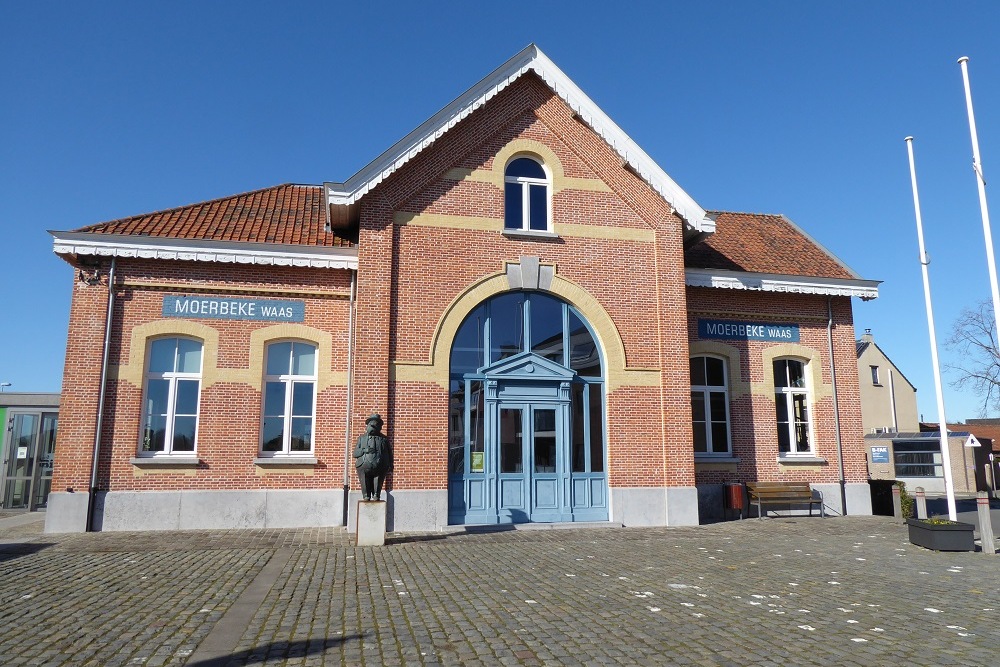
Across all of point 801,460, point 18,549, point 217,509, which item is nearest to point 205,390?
point 217,509

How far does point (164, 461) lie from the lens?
1309 centimetres

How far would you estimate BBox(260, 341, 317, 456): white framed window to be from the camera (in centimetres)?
1383

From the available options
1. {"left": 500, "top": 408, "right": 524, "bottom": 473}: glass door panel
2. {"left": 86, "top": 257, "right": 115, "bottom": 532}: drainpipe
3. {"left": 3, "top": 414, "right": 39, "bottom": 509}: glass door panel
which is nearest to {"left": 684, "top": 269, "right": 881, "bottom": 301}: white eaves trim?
{"left": 500, "top": 408, "right": 524, "bottom": 473}: glass door panel

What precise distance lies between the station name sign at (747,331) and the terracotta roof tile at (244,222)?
841 cm

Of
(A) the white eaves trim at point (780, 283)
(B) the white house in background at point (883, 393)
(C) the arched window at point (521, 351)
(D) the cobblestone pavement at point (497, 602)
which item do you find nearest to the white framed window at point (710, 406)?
(A) the white eaves trim at point (780, 283)

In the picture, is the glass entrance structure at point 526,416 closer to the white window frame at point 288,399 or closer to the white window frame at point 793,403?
the white window frame at point 288,399

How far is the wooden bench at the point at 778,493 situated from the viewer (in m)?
15.3

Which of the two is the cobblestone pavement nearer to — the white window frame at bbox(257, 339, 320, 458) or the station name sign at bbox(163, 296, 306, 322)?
the white window frame at bbox(257, 339, 320, 458)

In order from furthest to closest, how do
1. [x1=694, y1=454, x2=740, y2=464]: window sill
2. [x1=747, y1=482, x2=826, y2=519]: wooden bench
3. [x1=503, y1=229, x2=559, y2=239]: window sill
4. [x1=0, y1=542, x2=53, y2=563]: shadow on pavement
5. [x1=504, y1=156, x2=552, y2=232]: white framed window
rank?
1. [x1=694, y1=454, x2=740, y2=464]: window sill
2. [x1=747, y1=482, x2=826, y2=519]: wooden bench
3. [x1=504, y1=156, x2=552, y2=232]: white framed window
4. [x1=503, y1=229, x2=559, y2=239]: window sill
5. [x1=0, y1=542, x2=53, y2=563]: shadow on pavement

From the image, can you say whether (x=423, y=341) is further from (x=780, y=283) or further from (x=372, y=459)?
(x=780, y=283)

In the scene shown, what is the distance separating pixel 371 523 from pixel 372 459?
993 mm

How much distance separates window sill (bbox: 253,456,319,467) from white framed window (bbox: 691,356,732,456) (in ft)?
27.5

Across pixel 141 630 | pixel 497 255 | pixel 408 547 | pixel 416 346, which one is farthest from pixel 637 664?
pixel 497 255

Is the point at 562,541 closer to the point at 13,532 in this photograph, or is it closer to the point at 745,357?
the point at 745,357
